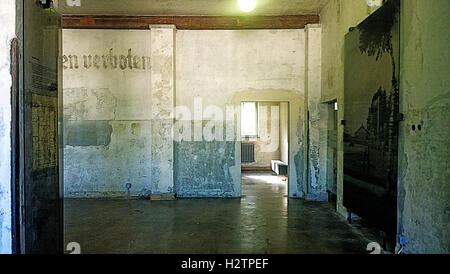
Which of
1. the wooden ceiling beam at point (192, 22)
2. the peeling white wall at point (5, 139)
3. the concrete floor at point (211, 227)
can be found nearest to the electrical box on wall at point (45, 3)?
the peeling white wall at point (5, 139)

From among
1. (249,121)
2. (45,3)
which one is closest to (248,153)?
(249,121)

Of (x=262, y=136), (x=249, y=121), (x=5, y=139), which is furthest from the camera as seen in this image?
(x=249, y=121)

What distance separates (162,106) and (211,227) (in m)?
3.04

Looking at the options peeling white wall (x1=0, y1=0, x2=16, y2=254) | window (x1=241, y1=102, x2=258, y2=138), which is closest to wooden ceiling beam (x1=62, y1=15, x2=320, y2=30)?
peeling white wall (x1=0, y1=0, x2=16, y2=254)

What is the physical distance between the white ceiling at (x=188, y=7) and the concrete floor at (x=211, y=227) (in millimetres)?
3888

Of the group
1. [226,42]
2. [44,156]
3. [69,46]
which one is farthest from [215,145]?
[44,156]

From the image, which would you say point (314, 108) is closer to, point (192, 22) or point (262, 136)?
point (192, 22)

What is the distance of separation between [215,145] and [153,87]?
5.92ft

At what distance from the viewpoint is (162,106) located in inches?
274

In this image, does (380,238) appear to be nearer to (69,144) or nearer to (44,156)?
(44,156)

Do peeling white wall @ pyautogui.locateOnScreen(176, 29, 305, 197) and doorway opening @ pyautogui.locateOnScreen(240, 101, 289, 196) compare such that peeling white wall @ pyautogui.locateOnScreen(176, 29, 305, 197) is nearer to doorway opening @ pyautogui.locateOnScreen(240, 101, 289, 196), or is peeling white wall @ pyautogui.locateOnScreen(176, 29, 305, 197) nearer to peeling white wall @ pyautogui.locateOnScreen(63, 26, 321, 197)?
peeling white wall @ pyautogui.locateOnScreen(63, 26, 321, 197)

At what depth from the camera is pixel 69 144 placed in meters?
7.15

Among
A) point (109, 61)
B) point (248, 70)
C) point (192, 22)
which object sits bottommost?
point (248, 70)

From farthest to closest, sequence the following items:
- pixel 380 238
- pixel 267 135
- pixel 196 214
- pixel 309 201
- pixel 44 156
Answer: pixel 267 135, pixel 309 201, pixel 196 214, pixel 380 238, pixel 44 156
